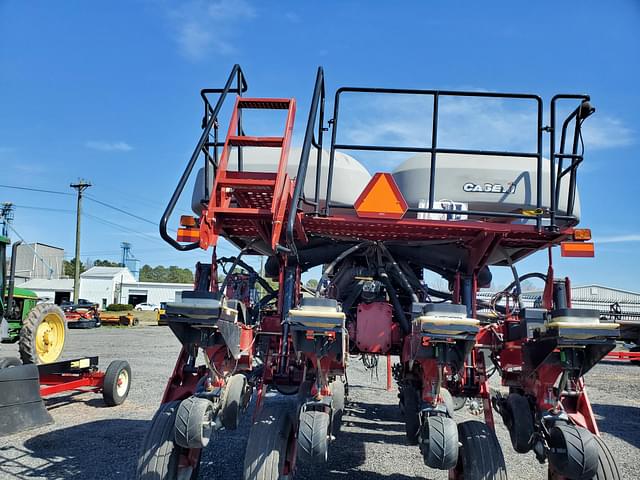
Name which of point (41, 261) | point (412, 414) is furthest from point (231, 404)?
point (41, 261)

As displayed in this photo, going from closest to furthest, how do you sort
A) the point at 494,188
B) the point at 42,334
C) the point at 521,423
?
the point at 521,423 → the point at 494,188 → the point at 42,334

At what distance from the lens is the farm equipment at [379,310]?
11.7 ft

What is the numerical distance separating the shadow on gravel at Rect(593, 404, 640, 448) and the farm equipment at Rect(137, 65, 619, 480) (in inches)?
156

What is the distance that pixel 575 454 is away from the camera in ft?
11.0

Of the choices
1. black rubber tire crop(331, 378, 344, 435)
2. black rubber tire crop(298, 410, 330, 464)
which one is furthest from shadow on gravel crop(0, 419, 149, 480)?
black rubber tire crop(298, 410, 330, 464)

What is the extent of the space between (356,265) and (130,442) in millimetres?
3490

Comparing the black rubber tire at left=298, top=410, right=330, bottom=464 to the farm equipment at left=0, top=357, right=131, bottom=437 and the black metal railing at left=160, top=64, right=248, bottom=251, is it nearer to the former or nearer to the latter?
the black metal railing at left=160, top=64, right=248, bottom=251

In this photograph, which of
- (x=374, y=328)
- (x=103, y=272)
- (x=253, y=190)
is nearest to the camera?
(x=253, y=190)

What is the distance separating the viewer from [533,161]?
5020 millimetres

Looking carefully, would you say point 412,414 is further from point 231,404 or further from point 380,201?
point 380,201

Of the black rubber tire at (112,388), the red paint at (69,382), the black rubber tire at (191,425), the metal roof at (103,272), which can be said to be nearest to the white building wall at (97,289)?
the metal roof at (103,272)

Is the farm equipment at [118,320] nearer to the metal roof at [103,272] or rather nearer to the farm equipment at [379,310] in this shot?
the farm equipment at [379,310]

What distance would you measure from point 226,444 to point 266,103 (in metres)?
3.92

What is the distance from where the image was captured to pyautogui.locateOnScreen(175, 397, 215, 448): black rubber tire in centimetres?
356
